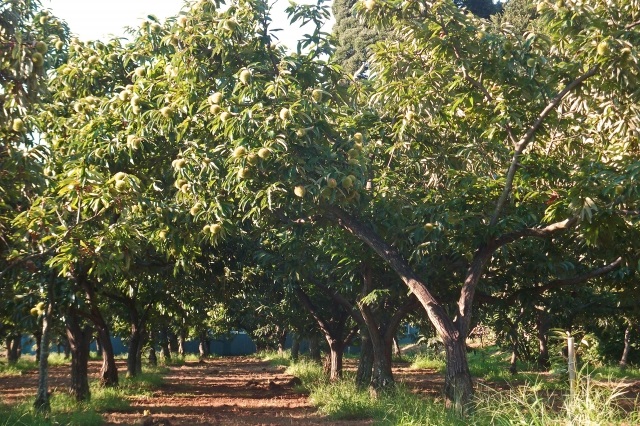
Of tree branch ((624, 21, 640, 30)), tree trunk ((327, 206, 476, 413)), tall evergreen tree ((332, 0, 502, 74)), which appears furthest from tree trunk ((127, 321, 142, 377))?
tree branch ((624, 21, 640, 30))

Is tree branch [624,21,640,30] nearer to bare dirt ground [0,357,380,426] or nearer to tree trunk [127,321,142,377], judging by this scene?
bare dirt ground [0,357,380,426]

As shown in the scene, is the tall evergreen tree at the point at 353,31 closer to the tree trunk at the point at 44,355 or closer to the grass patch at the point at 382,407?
the grass patch at the point at 382,407

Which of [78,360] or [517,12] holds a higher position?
[517,12]

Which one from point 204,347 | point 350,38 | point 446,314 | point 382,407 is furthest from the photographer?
point 204,347

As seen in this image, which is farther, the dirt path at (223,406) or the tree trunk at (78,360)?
the tree trunk at (78,360)

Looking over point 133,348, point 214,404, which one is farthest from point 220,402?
point 133,348

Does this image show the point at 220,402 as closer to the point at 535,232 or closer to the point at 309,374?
the point at 309,374

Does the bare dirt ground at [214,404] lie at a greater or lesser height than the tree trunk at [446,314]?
lesser

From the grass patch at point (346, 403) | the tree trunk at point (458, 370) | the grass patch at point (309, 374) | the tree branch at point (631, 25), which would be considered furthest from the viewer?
the grass patch at point (309, 374)

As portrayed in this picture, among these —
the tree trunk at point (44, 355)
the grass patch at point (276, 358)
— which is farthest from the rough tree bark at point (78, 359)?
the grass patch at point (276, 358)

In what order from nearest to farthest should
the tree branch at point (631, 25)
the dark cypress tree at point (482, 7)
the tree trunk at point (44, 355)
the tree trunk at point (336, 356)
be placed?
the tree branch at point (631, 25)
the tree trunk at point (44, 355)
the tree trunk at point (336, 356)
the dark cypress tree at point (482, 7)

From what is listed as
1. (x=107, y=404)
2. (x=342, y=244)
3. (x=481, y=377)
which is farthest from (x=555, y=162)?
(x=481, y=377)

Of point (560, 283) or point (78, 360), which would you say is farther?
point (78, 360)

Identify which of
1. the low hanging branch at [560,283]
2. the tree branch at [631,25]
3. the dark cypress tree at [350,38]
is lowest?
the low hanging branch at [560,283]
